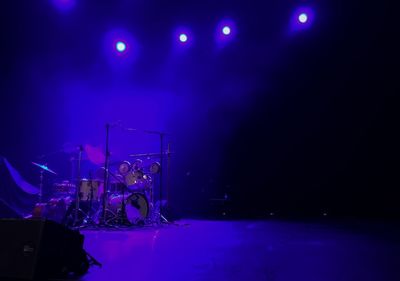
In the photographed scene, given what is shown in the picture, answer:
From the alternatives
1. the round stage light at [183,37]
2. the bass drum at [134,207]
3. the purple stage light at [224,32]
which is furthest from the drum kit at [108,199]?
the purple stage light at [224,32]

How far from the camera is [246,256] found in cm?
290

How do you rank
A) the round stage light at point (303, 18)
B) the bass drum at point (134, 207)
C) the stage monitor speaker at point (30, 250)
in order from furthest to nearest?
1. the round stage light at point (303, 18)
2. the bass drum at point (134, 207)
3. the stage monitor speaker at point (30, 250)

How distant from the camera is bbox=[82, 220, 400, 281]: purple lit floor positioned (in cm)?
225

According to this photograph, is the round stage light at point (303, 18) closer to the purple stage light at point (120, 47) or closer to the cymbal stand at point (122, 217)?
the purple stage light at point (120, 47)

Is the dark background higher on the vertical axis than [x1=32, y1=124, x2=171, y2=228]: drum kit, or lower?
higher

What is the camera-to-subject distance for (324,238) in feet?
13.3

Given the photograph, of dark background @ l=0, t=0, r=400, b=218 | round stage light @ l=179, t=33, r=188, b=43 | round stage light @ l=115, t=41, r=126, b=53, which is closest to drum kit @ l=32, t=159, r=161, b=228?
dark background @ l=0, t=0, r=400, b=218

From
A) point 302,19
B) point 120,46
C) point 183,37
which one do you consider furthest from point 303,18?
point 120,46

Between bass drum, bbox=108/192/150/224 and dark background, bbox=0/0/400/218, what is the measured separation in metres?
1.65

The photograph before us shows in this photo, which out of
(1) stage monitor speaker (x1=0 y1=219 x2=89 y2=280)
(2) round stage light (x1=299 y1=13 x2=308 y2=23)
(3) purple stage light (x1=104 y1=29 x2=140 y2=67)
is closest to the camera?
(1) stage monitor speaker (x1=0 y1=219 x2=89 y2=280)

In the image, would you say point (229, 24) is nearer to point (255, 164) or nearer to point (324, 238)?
point (255, 164)

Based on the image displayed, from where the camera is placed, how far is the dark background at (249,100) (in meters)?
6.96

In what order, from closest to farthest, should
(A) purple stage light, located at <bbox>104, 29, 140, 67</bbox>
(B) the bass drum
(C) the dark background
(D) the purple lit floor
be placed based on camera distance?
(D) the purple lit floor
(B) the bass drum
(C) the dark background
(A) purple stage light, located at <bbox>104, 29, 140, 67</bbox>

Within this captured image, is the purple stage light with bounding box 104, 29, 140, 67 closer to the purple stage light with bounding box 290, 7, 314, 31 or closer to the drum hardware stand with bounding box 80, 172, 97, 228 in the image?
the drum hardware stand with bounding box 80, 172, 97, 228
